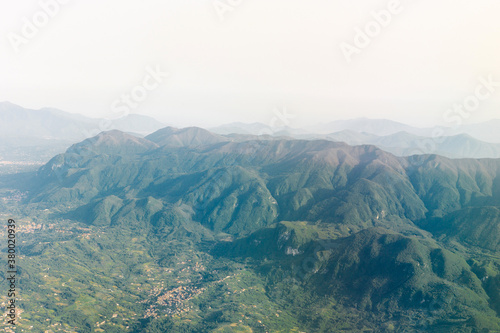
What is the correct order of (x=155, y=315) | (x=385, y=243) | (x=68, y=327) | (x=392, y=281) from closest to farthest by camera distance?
1. (x=68, y=327)
2. (x=155, y=315)
3. (x=392, y=281)
4. (x=385, y=243)

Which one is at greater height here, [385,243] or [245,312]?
[385,243]

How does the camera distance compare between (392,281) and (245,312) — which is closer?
(245,312)

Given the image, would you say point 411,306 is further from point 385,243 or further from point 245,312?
point 245,312

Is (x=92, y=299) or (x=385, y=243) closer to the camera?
(x=92, y=299)

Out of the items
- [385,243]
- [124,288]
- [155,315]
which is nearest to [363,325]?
[385,243]

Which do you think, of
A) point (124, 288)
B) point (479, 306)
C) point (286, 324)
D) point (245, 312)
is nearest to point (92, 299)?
point (124, 288)

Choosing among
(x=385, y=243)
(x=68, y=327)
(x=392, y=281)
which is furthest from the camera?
(x=385, y=243)

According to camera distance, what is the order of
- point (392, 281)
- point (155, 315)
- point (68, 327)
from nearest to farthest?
1. point (68, 327)
2. point (155, 315)
3. point (392, 281)

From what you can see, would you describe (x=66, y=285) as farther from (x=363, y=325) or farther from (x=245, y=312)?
(x=363, y=325)

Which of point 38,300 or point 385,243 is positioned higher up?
point 385,243
